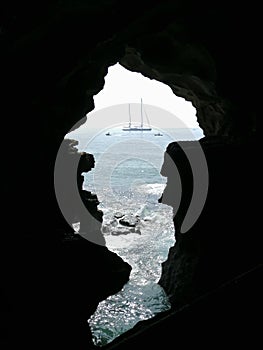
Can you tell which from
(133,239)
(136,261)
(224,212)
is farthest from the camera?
(133,239)

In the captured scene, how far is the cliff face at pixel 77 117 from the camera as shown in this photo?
15.4ft

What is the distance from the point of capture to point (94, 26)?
4.76m

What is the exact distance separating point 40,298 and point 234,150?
6.03 metres

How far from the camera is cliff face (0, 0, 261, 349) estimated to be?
15.4 ft

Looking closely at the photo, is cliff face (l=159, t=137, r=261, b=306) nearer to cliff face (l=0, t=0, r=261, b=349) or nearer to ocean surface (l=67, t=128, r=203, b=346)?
cliff face (l=0, t=0, r=261, b=349)

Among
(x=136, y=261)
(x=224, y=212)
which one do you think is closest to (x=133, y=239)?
(x=136, y=261)

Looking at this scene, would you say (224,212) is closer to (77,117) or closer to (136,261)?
(77,117)

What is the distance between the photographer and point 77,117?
26.8 ft

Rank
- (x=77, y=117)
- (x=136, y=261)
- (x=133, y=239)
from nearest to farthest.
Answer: (x=77, y=117) → (x=136, y=261) → (x=133, y=239)

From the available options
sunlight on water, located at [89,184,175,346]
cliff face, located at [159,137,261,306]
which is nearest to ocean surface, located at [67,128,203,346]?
sunlight on water, located at [89,184,175,346]

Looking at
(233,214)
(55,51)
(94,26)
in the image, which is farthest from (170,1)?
(233,214)

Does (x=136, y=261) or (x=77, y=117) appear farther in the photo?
(x=136, y=261)

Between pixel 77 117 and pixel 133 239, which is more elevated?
pixel 77 117

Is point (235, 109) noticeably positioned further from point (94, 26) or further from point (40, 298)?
point (40, 298)
